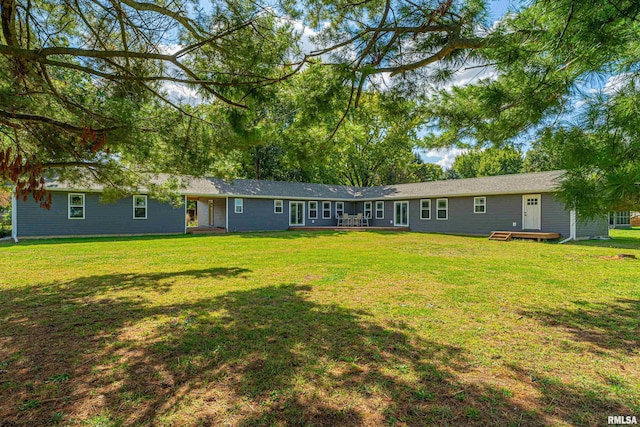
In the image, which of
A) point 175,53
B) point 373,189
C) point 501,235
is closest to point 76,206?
point 175,53

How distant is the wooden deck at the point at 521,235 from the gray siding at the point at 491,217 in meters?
0.50

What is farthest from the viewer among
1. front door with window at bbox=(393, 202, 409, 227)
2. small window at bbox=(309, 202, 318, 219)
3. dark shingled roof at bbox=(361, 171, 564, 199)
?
small window at bbox=(309, 202, 318, 219)

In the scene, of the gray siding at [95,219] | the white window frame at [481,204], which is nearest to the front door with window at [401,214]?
the white window frame at [481,204]

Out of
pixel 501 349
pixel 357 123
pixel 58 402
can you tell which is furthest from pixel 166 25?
pixel 501 349

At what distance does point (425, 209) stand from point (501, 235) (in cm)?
521

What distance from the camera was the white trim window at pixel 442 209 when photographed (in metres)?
19.0

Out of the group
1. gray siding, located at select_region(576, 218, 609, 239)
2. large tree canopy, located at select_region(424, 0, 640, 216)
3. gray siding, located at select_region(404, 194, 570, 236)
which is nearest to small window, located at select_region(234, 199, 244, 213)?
gray siding, located at select_region(404, 194, 570, 236)

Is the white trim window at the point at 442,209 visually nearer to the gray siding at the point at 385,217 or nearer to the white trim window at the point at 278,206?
the gray siding at the point at 385,217

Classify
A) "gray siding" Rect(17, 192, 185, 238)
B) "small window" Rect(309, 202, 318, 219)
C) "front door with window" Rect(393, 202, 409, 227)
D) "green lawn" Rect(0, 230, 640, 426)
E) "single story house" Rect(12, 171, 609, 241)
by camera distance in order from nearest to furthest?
"green lawn" Rect(0, 230, 640, 426) → "gray siding" Rect(17, 192, 185, 238) → "single story house" Rect(12, 171, 609, 241) → "front door with window" Rect(393, 202, 409, 227) → "small window" Rect(309, 202, 318, 219)

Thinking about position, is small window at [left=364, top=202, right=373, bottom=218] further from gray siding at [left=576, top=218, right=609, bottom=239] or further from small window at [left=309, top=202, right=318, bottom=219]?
gray siding at [left=576, top=218, right=609, bottom=239]

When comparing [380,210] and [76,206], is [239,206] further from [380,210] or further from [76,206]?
[380,210]

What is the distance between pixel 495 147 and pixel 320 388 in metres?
3.75

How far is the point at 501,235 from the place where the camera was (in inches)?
612

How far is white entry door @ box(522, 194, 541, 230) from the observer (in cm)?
1527
